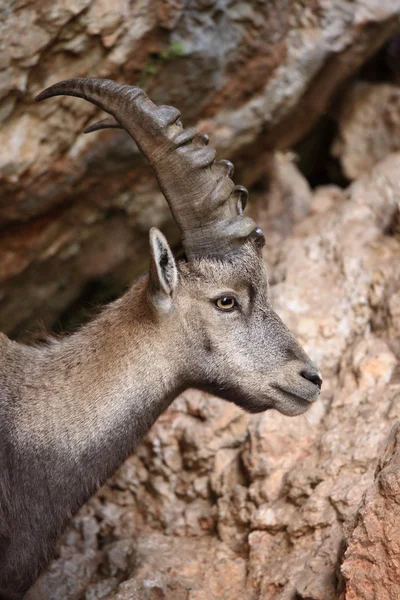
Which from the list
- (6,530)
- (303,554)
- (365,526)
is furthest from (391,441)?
(6,530)

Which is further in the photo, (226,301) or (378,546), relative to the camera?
(226,301)

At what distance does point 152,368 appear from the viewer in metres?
5.33

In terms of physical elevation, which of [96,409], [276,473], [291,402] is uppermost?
[96,409]

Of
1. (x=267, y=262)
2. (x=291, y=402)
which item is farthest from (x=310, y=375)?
(x=267, y=262)

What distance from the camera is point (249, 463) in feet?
21.0

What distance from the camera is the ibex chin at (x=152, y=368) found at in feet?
17.1

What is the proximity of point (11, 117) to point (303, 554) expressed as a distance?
14.6 feet

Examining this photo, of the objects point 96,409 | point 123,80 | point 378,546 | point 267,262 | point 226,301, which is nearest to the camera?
point 378,546

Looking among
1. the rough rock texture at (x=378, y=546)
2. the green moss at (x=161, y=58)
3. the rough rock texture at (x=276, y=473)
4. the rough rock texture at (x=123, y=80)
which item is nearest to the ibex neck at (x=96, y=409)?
the rough rock texture at (x=276, y=473)

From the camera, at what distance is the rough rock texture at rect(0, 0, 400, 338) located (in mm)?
6758

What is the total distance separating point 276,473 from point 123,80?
13.0ft

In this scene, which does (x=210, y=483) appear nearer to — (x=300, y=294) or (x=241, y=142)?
(x=300, y=294)

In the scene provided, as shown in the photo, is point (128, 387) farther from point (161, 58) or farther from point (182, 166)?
point (161, 58)

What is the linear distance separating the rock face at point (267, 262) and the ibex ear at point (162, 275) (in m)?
1.78
